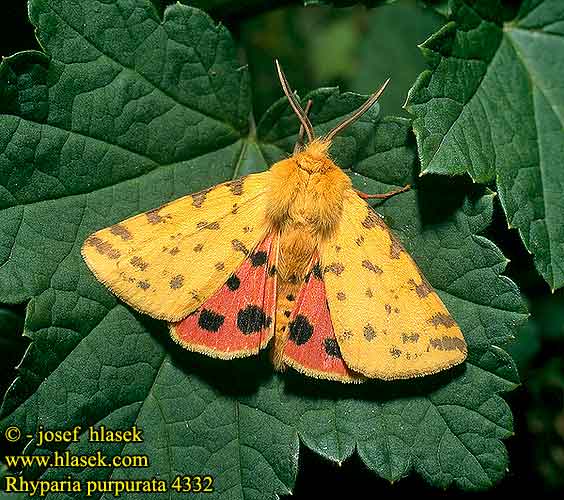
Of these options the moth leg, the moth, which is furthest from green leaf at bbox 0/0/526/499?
the moth

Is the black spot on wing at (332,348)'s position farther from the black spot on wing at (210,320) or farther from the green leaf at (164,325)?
the black spot on wing at (210,320)

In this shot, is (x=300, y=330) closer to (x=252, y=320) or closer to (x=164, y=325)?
(x=252, y=320)

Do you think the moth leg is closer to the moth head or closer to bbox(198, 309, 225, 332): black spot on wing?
the moth head

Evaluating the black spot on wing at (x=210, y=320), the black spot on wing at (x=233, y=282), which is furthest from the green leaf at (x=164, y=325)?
the black spot on wing at (x=233, y=282)

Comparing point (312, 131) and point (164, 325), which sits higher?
point (312, 131)

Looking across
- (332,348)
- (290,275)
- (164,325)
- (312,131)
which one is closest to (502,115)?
(312,131)

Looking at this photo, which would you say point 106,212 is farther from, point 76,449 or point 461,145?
point 461,145

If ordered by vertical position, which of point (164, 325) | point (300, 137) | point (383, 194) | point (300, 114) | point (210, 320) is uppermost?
point (300, 114)
